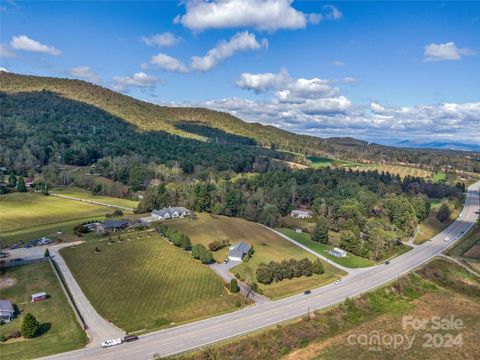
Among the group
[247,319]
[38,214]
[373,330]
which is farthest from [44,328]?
[38,214]

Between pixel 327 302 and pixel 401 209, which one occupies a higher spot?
pixel 401 209

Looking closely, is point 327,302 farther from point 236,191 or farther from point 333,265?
point 236,191

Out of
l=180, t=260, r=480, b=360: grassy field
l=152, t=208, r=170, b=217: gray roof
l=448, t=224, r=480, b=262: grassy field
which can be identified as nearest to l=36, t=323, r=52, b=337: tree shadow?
l=180, t=260, r=480, b=360: grassy field

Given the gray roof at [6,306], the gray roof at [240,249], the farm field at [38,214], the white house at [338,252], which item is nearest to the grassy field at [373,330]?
the white house at [338,252]

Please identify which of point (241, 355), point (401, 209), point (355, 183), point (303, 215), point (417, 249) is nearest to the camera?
point (241, 355)

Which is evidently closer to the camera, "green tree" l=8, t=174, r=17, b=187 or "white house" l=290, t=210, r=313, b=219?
"white house" l=290, t=210, r=313, b=219

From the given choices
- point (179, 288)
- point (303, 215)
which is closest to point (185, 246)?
point (179, 288)

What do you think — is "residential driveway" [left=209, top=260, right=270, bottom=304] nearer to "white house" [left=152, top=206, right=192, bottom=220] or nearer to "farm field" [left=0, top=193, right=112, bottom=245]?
"white house" [left=152, top=206, right=192, bottom=220]
